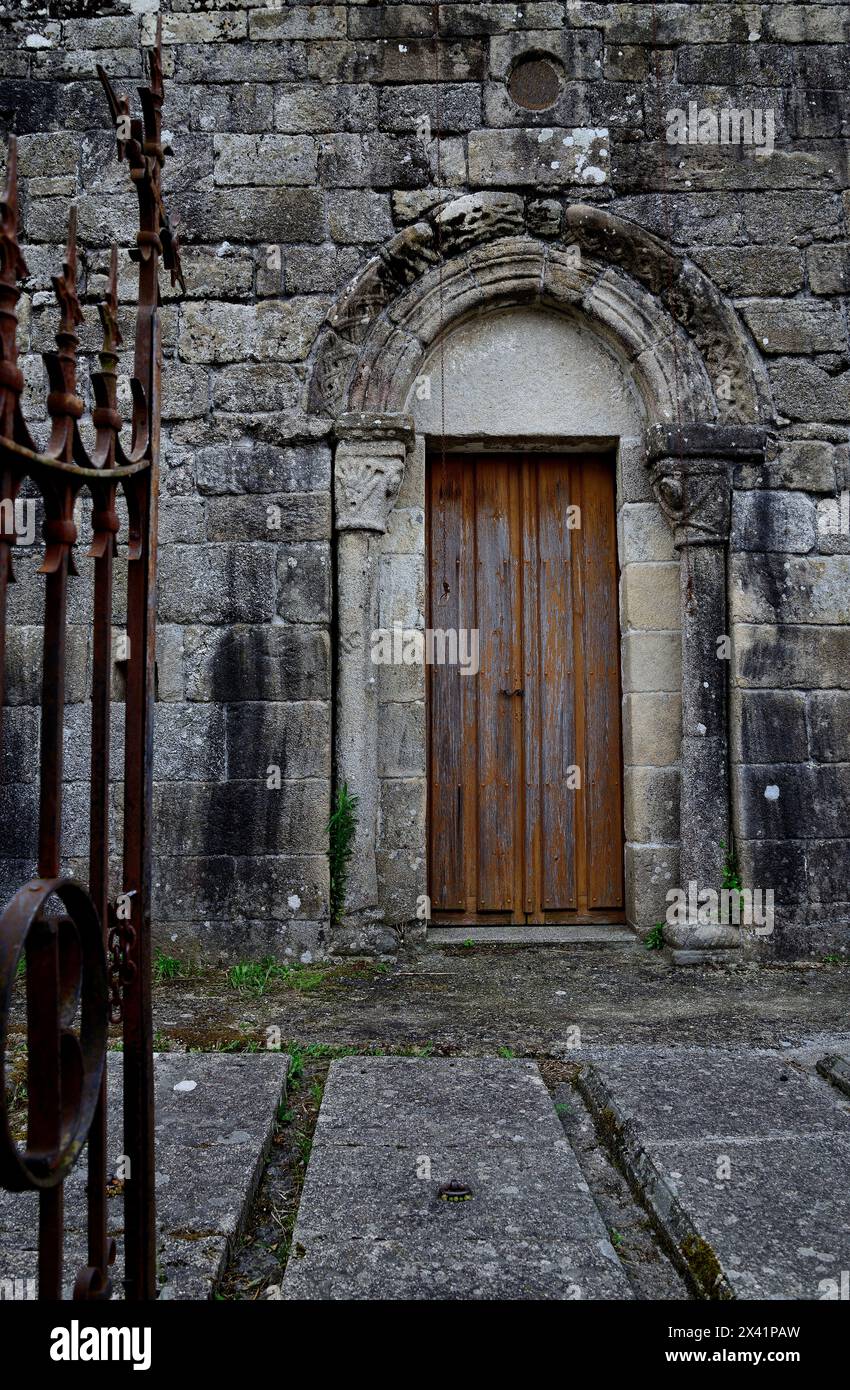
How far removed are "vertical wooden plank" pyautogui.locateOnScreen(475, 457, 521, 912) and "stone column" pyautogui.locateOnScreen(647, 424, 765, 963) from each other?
0.84 metres

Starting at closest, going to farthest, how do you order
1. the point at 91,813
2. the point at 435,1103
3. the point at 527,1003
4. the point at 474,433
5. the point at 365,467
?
the point at 91,813 < the point at 435,1103 < the point at 527,1003 < the point at 365,467 < the point at 474,433

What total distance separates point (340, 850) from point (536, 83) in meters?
3.90

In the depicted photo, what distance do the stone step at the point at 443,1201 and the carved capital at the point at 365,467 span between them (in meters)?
2.75

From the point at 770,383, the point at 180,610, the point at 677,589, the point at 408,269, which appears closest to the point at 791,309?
the point at 770,383

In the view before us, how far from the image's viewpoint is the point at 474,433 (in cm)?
505

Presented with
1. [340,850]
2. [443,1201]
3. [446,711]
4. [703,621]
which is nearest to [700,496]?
[703,621]

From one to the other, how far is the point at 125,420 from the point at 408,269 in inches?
62.3

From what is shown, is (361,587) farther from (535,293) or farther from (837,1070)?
(837,1070)

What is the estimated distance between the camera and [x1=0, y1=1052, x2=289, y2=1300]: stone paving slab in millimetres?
1759

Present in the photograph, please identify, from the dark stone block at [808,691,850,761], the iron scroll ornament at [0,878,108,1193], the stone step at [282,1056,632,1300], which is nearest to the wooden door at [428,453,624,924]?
the dark stone block at [808,691,850,761]

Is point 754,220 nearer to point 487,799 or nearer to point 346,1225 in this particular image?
point 487,799

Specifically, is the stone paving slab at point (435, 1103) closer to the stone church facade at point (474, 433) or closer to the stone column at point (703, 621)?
the stone church facade at point (474, 433)

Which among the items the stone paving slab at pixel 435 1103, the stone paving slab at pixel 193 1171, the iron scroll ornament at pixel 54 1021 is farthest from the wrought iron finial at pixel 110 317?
the stone paving slab at pixel 435 1103

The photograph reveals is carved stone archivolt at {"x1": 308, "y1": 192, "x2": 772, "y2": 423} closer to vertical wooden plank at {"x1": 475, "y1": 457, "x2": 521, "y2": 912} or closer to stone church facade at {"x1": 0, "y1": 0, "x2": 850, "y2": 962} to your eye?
stone church facade at {"x1": 0, "y1": 0, "x2": 850, "y2": 962}
